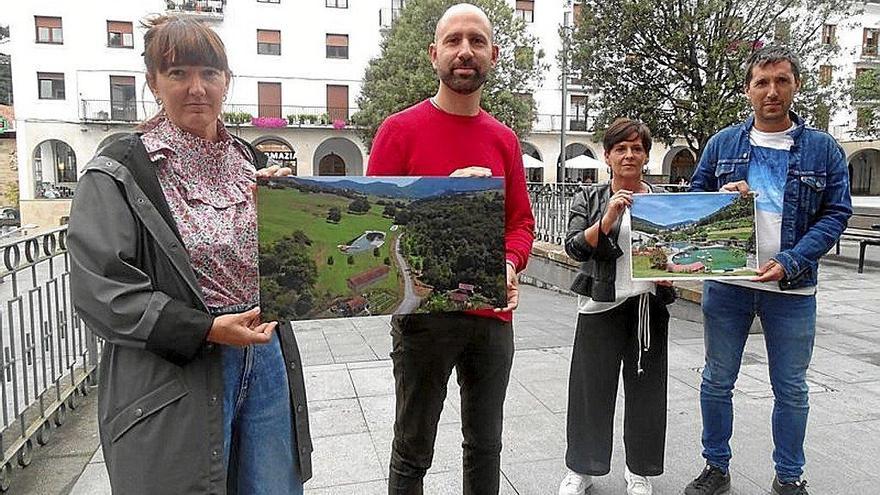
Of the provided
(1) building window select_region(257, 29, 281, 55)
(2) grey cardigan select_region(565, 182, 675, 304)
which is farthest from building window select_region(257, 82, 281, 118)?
(2) grey cardigan select_region(565, 182, 675, 304)

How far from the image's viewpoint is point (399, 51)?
2150 cm

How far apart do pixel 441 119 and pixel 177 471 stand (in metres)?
1.41

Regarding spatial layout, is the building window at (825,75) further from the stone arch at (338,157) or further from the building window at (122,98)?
the building window at (122,98)

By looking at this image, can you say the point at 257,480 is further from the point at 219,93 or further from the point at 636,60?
the point at 636,60

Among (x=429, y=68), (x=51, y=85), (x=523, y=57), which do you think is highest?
(x=51, y=85)

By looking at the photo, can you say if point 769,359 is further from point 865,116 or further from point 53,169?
point 53,169

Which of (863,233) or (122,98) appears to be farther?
(122,98)

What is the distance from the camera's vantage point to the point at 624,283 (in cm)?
278

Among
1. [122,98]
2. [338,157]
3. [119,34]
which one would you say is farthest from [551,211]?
[119,34]

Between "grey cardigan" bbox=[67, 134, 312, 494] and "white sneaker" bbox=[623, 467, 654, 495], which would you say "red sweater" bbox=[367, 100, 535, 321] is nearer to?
"grey cardigan" bbox=[67, 134, 312, 494]

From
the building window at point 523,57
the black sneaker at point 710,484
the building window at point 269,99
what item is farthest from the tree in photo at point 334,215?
the building window at point 269,99

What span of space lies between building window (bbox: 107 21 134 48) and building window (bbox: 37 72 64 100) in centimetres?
295

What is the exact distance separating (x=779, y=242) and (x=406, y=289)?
5.98ft

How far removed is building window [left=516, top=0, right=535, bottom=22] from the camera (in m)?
33.2
